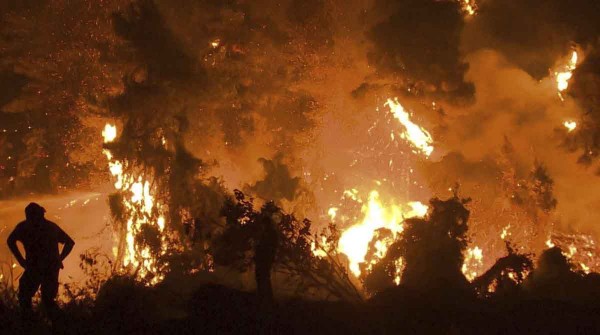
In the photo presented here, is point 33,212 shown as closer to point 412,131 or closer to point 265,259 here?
point 265,259

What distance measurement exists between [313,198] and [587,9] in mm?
8204

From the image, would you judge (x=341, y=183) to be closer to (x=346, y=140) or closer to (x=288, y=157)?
(x=346, y=140)

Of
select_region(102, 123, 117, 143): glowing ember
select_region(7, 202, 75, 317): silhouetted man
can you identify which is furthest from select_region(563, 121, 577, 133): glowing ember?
select_region(7, 202, 75, 317): silhouetted man

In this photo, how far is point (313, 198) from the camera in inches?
545

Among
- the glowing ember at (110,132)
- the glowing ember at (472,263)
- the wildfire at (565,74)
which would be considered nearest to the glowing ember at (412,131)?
the glowing ember at (472,263)

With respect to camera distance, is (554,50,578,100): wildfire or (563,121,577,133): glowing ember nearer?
(554,50,578,100): wildfire

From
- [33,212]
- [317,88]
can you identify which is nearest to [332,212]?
[317,88]

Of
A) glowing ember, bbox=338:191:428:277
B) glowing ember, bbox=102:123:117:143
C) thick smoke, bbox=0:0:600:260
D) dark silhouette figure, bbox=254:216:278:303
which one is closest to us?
dark silhouette figure, bbox=254:216:278:303

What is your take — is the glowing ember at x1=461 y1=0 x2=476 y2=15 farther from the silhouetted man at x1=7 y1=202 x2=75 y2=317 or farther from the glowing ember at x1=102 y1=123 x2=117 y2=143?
the silhouetted man at x1=7 y1=202 x2=75 y2=317

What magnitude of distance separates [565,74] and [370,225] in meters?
6.26

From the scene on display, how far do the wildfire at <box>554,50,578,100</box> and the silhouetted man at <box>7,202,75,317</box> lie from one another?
12049 mm

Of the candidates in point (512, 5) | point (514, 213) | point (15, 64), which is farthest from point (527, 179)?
point (15, 64)

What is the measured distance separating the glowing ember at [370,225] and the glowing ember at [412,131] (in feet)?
5.15

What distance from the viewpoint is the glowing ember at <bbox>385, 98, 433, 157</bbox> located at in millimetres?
14141
